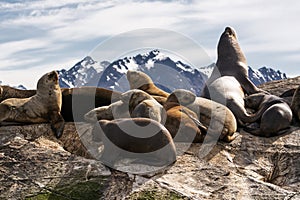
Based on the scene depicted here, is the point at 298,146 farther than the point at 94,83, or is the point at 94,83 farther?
the point at 94,83

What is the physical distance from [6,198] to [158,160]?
8.30 ft

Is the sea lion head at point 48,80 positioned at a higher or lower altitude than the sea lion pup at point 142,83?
higher

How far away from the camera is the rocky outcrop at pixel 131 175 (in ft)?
25.5

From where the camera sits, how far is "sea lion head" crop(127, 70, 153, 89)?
45.0ft

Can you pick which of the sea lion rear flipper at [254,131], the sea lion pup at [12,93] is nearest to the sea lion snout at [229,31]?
the sea lion rear flipper at [254,131]

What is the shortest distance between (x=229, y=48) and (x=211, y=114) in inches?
249

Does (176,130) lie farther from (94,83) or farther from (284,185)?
(94,83)

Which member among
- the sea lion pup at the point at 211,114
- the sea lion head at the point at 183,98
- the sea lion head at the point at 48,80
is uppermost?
the sea lion head at the point at 48,80

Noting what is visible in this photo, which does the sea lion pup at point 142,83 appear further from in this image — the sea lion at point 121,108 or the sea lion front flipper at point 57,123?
the sea lion front flipper at point 57,123

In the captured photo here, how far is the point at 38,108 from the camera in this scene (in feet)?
37.3

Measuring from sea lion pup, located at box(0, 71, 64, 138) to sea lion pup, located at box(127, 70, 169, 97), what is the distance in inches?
101

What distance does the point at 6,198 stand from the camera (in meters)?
7.70

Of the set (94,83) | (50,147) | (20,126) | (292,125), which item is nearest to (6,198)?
(50,147)

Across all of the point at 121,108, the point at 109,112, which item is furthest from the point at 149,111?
the point at 109,112
